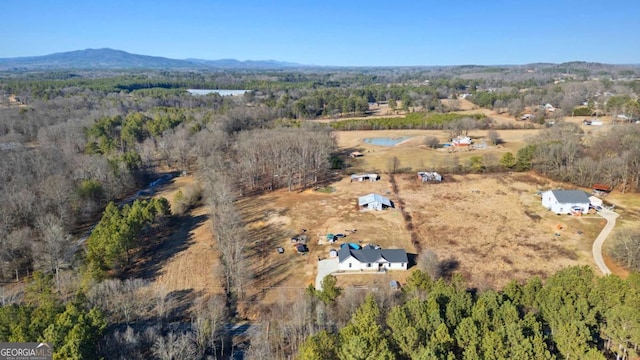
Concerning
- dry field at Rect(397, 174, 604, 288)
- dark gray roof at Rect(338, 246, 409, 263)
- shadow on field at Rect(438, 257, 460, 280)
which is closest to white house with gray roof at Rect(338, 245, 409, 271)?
dark gray roof at Rect(338, 246, 409, 263)

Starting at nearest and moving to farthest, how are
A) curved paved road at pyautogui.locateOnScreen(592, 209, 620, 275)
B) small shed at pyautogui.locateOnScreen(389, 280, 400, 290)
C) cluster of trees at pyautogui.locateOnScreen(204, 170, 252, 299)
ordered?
small shed at pyautogui.locateOnScreen(389, 280, 400, 290) → cluster of trees at pyautogui.locateOnScreen(204, 170, 252, 299) → curved paved road at pyautogui.locateOnScreen(592, 209, 620, 275)

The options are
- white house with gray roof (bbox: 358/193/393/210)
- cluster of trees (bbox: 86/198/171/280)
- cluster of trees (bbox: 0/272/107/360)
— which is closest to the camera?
cluster of trees (bbox: 0/272/107/360)

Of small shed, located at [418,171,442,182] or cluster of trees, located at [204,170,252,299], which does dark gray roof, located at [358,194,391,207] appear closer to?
small shed, located at [418,171,442,182]

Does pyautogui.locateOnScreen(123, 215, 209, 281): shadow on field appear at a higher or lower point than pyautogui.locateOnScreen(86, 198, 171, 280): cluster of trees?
lower

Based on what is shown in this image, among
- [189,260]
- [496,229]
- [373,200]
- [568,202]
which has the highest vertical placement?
[568,202]

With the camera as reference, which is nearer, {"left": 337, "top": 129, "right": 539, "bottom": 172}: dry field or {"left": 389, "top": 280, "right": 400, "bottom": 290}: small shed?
{"left": 389, "top": 280, "right": 400, "bottom": 290}: small shed

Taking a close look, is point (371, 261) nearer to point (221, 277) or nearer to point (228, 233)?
point (221, 277)

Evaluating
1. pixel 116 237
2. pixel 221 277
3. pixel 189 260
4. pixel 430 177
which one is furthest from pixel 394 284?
pixel 430 177

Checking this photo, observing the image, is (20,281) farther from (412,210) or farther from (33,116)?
(33,116)
